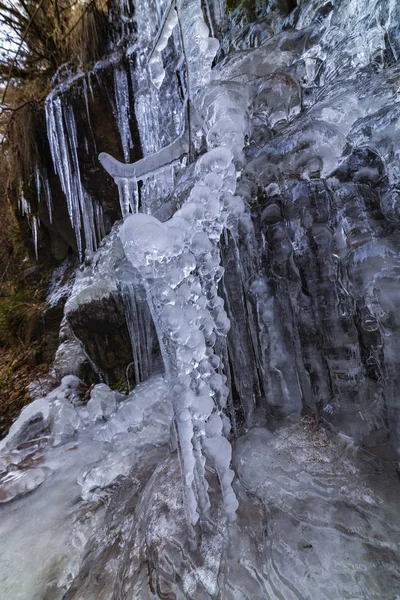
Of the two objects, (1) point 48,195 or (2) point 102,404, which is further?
Answer: (1) point 48,195

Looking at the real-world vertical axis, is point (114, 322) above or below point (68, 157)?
below

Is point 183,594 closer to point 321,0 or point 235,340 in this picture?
point 235,340

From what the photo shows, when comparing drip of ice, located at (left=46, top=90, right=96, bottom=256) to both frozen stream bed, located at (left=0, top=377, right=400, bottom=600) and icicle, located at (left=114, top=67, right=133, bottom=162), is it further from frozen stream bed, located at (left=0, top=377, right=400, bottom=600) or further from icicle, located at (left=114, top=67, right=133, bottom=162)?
frozen stream bed, located at (left=0, top=377, right=400, bottom=600)

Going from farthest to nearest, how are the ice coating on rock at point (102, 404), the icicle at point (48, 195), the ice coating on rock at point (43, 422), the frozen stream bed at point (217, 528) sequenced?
the icicle at point (48, 195)
the ice coating on rock at point (102, 404)
the ice coating on rock at point (43, 422)
the frozen stream bed at point (217, 528)

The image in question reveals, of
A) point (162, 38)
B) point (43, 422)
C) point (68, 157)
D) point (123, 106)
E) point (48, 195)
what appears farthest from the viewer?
point (48, 195)

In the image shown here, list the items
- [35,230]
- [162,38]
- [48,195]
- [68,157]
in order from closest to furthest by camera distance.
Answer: [162,38], [68,157], [48,195], [35,230]

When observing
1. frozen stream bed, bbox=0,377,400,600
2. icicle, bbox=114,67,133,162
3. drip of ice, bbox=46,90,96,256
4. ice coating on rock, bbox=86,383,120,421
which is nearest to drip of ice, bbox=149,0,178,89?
icicle, bbox=114,67,133,162

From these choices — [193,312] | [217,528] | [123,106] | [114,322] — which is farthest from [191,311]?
[123,106]

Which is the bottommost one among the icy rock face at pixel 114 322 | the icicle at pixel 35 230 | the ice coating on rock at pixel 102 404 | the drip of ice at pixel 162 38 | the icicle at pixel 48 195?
the ice coating on rock at pixel 102 404

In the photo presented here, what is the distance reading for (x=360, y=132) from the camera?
Result: 1.40m

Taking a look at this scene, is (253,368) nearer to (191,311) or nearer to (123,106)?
(191,311)

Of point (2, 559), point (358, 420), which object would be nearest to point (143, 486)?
point (2, 559)

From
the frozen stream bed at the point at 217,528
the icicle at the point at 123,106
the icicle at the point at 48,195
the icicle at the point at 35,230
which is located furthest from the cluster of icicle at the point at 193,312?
the icicle at the point at 35,230

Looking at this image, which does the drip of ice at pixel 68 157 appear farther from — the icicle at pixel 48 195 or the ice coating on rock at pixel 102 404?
the ice coating on rock at pixel 102 404
